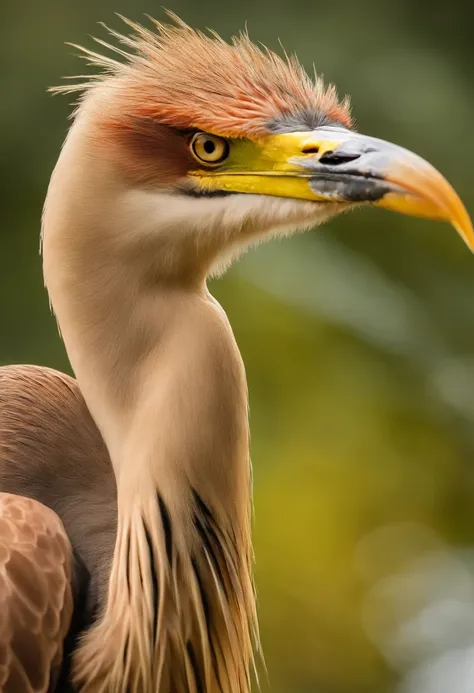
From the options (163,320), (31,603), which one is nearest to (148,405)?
(163,320)

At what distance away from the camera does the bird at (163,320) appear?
0.92 meters

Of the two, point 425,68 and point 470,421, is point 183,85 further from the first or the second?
point 425,68

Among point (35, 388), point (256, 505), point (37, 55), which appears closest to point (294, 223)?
point (35, 388)

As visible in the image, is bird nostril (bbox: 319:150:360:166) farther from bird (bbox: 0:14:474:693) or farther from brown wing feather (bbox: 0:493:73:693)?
brown wing feather (bbox: 0:493:73:693)

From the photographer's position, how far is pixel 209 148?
929 millimetres

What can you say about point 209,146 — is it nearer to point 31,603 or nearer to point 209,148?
point 209,148

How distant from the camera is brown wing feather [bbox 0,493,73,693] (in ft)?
3.09

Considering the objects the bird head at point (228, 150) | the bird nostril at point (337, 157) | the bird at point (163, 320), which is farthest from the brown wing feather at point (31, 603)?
the bird nostril at point (337, 157)

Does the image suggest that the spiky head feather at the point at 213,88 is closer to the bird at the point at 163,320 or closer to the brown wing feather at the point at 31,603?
the bird at the point at 163,320

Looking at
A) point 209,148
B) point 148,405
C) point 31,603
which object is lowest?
point 31,603

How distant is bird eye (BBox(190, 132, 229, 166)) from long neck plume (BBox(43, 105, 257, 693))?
60 millimetres

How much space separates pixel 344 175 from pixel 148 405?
0.90 feet

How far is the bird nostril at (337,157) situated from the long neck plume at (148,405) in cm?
15

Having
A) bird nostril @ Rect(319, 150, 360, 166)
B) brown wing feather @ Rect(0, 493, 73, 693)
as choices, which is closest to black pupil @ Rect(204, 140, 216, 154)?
bird nostril @ Rect(319, 150, 360, 166)
